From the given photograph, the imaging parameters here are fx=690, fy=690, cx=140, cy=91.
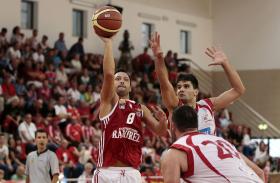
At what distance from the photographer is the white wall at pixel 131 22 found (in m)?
21.8

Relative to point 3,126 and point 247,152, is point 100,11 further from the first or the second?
point 247,152

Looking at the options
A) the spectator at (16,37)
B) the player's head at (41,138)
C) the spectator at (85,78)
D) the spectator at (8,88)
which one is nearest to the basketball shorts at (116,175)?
the player's head at (41,138)

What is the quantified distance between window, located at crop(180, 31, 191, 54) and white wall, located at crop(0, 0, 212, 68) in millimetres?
205

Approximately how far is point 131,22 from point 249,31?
6138 millimetres

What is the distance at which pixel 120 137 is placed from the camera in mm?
7176

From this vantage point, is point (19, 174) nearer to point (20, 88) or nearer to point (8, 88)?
point (8, 88)

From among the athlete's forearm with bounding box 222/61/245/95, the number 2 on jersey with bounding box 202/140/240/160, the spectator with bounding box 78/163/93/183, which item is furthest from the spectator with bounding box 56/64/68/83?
the number 2 on jersey with bounding box 202/140/240/160

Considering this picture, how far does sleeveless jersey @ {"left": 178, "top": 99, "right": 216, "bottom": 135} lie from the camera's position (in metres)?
7.26

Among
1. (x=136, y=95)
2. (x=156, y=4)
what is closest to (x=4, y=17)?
(x=136, y=95)

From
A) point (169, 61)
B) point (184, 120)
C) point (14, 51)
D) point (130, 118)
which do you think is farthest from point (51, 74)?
point (184, 120)

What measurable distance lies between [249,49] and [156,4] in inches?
186

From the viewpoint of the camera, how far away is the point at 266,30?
2928 cm

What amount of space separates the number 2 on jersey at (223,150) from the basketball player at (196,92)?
6.26ft

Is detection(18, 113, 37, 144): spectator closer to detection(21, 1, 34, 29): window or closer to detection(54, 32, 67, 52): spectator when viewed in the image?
detection(54, 32, 67, 52): spectator
